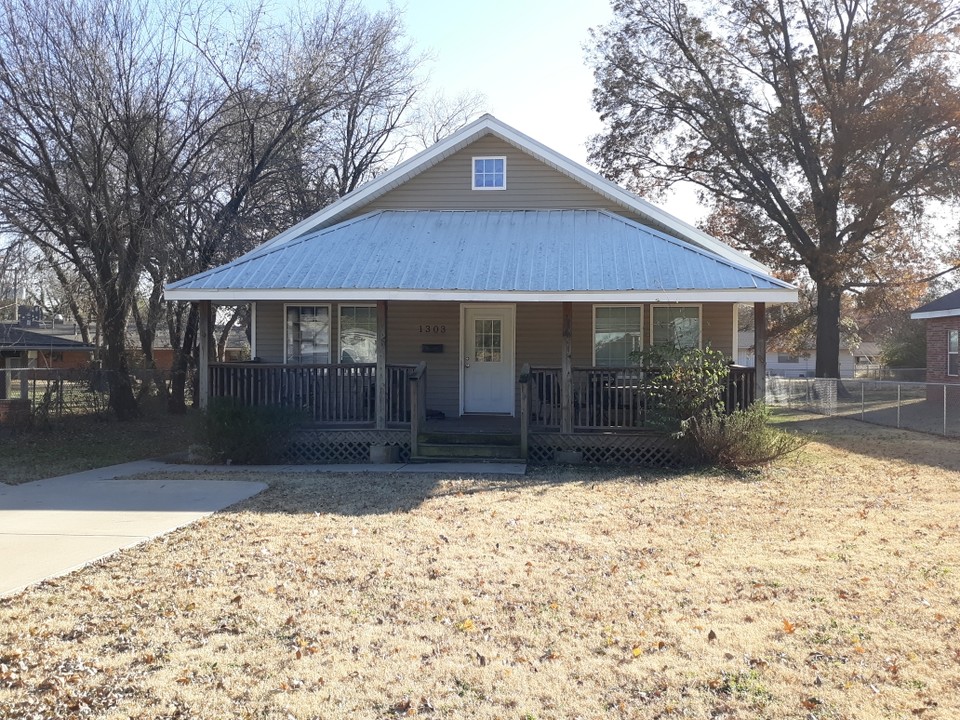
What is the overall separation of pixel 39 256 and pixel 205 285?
758 centimetres

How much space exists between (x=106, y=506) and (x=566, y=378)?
6.69 metres

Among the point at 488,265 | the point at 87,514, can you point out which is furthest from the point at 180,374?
the point at 87,514

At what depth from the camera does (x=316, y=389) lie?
1296cm

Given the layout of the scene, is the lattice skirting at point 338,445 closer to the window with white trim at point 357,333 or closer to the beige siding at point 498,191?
the window with white trim at point 357,333

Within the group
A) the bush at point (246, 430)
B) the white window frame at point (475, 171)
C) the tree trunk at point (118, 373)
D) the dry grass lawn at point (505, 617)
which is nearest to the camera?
the dry grass lawn at point (505, 617)

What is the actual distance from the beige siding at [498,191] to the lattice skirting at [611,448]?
5.12 m

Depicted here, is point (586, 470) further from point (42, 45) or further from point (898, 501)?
point (42, 45)

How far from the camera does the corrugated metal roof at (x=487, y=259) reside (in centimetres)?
1231

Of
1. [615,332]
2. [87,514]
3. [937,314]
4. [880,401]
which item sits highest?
[937,314]

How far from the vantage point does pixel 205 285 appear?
1270 cm

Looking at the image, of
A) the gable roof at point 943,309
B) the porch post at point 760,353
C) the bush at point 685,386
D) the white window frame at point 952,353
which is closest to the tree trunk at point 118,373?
the bush at point 685,386

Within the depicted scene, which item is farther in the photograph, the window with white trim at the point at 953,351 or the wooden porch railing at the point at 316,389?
the window with white trim at the point at 953,351

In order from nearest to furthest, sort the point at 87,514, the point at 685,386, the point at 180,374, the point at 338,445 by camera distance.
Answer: the point at 87,514
the point at 685,386
the point at 338,445
the point at 180,374

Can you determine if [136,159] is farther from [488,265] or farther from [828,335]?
[828,335]
